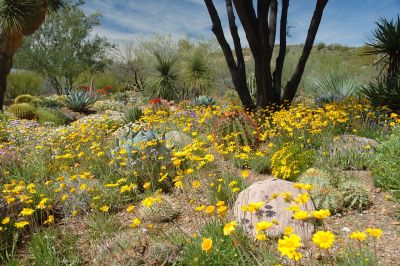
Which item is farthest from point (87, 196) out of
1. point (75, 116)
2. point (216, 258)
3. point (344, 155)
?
point (75, 116)

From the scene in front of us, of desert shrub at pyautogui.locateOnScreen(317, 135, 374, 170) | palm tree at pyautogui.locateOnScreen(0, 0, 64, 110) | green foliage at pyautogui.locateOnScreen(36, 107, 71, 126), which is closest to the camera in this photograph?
desert shrub at pyautogui.locateOnScreen(317, 135, 374, 170)

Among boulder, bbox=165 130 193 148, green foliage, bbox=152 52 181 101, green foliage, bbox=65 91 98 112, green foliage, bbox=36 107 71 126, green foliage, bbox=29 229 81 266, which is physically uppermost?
green foliage, bbox=152 52 181 101

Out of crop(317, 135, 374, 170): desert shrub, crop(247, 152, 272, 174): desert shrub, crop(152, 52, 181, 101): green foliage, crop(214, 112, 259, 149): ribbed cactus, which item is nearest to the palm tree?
crop(152, 52, 181, 101): green foliage

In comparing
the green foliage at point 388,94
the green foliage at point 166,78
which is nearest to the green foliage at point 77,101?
the green foliage at point 166,78

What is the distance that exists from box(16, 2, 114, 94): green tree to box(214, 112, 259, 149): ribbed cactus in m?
23.2

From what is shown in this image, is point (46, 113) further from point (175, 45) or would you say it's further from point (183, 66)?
point (175, 45)

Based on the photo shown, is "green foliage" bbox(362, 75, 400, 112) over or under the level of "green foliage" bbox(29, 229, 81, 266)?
over

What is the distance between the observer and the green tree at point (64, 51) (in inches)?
1065

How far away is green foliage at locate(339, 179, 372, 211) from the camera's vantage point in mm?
3604

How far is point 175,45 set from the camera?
17.2m

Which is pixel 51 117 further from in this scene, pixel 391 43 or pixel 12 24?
pixel 391 43

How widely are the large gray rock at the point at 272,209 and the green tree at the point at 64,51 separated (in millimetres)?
25584

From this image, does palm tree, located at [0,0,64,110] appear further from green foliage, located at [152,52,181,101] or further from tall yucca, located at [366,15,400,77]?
tall yucca, located at [366,15,400,77]

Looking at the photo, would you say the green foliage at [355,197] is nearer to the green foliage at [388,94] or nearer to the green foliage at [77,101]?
the green foliage at [388,94]
